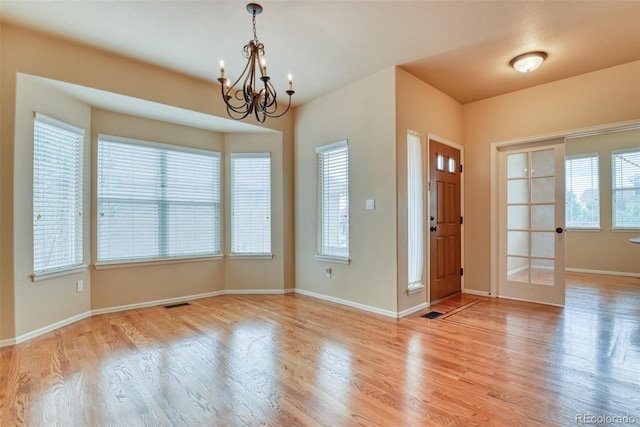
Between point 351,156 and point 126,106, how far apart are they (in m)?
2.83

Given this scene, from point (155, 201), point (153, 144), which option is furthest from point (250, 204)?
point (153, 144)

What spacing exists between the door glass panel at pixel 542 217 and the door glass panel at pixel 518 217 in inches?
3.2

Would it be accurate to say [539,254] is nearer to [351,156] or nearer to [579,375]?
[579,375]

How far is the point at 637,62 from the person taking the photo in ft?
11.5

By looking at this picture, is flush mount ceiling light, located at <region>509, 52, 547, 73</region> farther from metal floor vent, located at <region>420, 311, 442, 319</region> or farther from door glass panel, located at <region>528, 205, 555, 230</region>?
metal floor vent, located at <region>420, 311, 442, 319</region>

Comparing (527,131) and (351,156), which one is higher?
(527,131)

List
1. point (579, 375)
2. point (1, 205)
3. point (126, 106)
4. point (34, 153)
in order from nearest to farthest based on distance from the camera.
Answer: point (579, 375)
point (1, 205)
point (34, 153)
point (126, 106)

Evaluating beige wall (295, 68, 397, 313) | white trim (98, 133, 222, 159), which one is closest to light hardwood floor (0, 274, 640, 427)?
beige wall (295, 68, 397, 313)

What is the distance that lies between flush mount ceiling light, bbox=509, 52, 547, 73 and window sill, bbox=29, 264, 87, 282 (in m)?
5.43

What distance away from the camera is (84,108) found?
146 inches

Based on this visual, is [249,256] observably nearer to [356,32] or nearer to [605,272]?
[356,32]

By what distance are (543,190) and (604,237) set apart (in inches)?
143

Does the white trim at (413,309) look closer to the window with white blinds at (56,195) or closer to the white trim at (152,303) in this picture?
the white trim at (152,303)

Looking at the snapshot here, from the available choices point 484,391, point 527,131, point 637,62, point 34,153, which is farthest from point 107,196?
point 637,62
